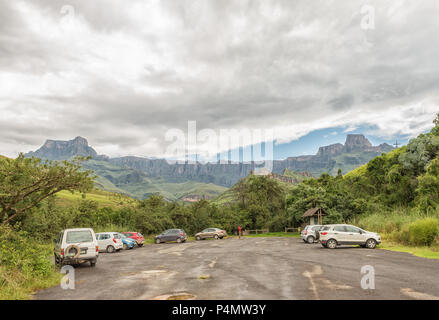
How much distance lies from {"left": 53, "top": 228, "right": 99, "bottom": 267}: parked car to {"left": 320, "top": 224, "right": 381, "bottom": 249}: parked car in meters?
14.9

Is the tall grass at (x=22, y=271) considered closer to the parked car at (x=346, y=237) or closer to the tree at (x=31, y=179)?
the tree at (x=31, y=179)

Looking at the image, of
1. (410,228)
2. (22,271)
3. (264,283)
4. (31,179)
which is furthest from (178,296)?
(410,228)

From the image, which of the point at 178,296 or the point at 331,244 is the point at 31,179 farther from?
the point at 331,244

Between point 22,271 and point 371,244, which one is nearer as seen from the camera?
point 22,271

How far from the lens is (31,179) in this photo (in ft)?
43.9

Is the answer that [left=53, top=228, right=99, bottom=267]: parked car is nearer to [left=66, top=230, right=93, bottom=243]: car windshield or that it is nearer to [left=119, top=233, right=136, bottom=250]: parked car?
[left=66, top=230, right=93, bottom=243]: car windshield

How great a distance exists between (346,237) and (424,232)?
453 centimetres

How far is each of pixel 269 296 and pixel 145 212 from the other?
38.5 meters

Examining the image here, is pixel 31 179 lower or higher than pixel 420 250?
higher

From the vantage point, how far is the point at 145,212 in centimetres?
4412

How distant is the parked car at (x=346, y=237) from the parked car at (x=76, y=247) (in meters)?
14.9

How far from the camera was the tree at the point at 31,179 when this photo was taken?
13.2 meters

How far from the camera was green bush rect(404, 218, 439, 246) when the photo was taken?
19.0m

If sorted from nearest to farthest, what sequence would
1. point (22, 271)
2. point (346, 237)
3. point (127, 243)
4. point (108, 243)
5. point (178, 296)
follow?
point (178, 296), point (22, 271), point (346, 237), point (108, 243), point (127, 243)
